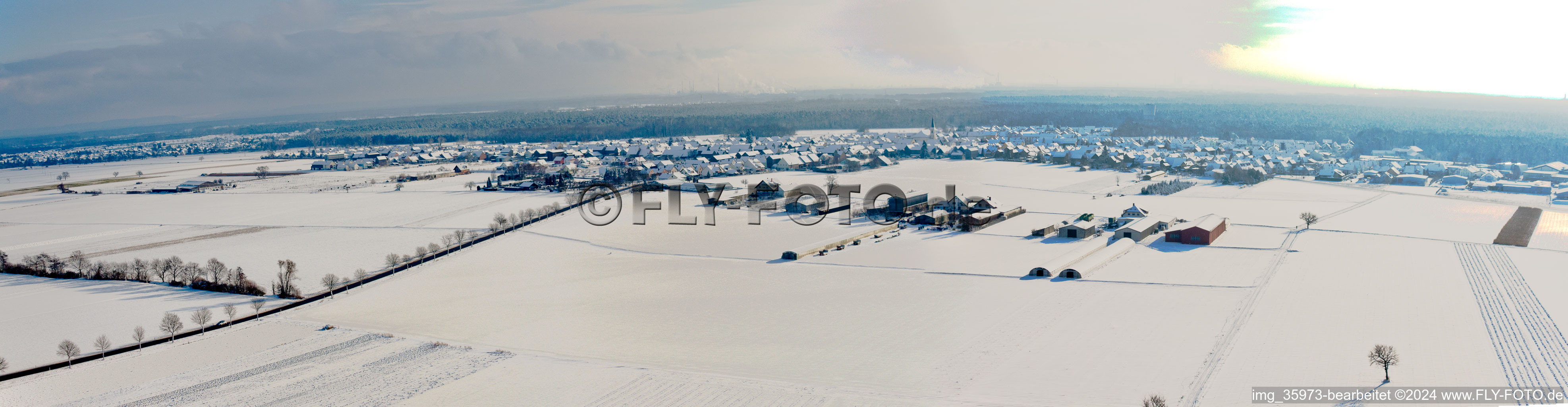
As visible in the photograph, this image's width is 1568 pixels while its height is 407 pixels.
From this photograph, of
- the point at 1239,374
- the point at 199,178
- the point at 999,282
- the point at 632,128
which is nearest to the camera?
the point at 1239,374

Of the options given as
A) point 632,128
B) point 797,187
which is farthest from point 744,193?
point 632,128

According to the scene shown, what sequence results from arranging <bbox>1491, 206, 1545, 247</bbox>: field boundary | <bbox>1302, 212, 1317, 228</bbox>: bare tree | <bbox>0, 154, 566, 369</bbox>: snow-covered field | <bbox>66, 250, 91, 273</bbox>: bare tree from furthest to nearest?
1. <bbox>1302, 212, 1317, 228</bbox>: bare tree
2. <bbox>1491, 206, 1545, 247</bbox>: field boundary
3. <bbox>66, 250, 91, 273</bbox>: bare tree
4. <bbox>0, 154, 566, 369</bbox>: snow-covered field

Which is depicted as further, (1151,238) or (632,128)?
(632,128)

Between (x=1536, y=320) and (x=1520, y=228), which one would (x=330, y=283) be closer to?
(x=1536, y=320)

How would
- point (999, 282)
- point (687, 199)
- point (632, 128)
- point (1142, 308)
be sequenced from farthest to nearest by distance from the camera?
1. point (632, 128)
2. point (687, 199)
3. point (999, 282)
4. point (1142, 308)

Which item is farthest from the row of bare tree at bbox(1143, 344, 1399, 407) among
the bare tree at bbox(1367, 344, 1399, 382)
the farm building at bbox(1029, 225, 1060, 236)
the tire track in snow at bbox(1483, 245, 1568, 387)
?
the farm building at bbox(1029, 225, 1060, 236)

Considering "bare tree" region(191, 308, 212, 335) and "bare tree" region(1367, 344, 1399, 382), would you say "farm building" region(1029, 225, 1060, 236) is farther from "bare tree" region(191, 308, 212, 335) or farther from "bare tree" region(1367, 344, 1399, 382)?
"bare tree" region(191, 308, 212, 335)

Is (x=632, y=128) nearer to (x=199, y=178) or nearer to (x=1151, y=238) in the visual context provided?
(x=199, y=178)

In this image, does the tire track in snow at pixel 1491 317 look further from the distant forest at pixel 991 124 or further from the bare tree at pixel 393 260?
the distant forest at pixel 991 124
